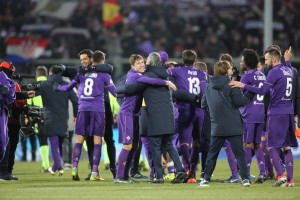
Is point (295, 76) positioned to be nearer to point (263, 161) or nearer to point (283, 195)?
point (263, 161)

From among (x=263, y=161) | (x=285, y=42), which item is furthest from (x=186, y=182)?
(x=285, y=42)

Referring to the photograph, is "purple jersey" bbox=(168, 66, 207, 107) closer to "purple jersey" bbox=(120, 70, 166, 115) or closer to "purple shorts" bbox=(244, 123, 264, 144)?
"purple jersey" bbox=(120, 70, 166, 115)

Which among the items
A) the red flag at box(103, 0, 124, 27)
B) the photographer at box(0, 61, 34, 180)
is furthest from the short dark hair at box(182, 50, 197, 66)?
the red flag at box(103, 0, 124, 27)

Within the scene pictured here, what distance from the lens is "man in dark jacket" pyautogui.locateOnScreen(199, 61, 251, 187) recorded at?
1154 cm

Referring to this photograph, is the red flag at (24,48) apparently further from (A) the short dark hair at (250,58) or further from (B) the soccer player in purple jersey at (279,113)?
(B) the soccer player in purple jersey at (279,113)

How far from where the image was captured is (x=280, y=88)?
11766 mm

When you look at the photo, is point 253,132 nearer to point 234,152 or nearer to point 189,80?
point 189,80

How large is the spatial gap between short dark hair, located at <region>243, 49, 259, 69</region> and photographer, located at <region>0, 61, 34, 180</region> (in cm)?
381

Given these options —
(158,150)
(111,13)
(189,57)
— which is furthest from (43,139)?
(111,13)

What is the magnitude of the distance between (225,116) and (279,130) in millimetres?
887

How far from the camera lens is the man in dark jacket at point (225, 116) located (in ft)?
37.9

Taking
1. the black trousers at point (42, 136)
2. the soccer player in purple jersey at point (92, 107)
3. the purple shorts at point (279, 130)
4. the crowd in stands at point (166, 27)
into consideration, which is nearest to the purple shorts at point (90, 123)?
the soccer player in purple jersey at point (92, 107)

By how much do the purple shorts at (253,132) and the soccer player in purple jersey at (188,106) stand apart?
2.86ft

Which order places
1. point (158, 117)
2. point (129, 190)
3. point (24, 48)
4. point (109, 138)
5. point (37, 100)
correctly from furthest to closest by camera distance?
1. point (24, 48)
2. point (37, 100)
3. point (109, 138)
4. point (158, 117)
5. point (129, 190)
